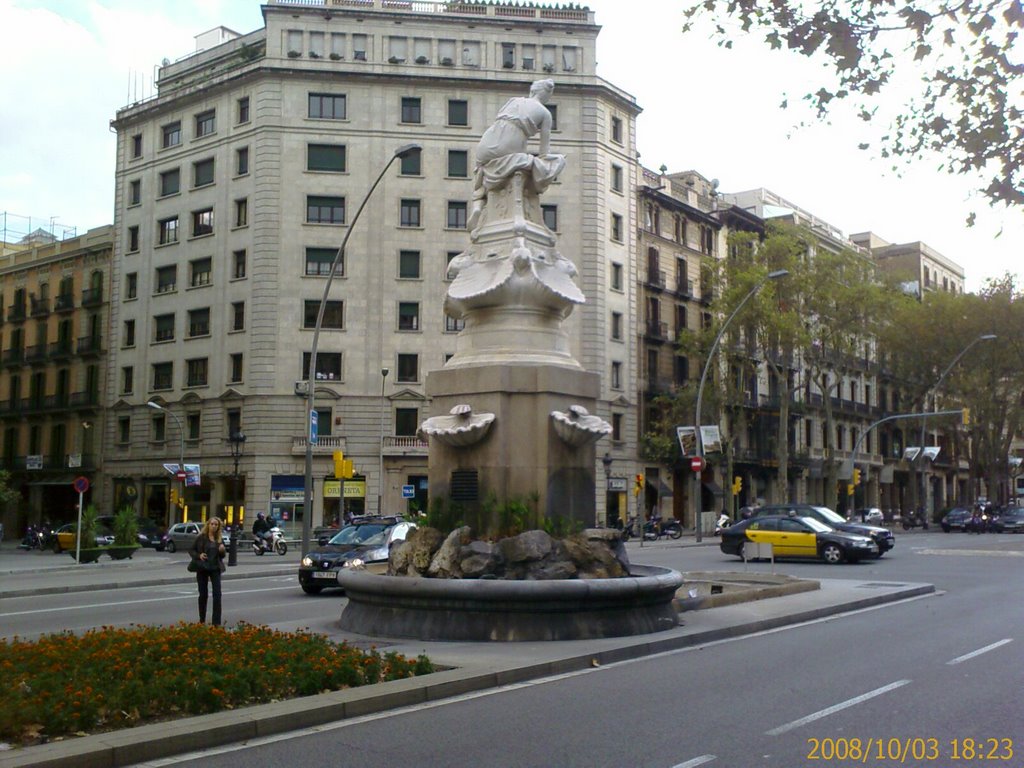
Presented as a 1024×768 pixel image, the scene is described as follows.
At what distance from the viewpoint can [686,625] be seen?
13.1 metres

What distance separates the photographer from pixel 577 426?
13.3 metres

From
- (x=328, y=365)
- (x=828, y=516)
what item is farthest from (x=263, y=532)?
(x=828, y=516)

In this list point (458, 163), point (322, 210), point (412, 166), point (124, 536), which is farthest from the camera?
point (458, 163)

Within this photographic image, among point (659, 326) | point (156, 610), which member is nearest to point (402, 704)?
point (156, 610)

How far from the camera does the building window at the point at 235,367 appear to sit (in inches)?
1950

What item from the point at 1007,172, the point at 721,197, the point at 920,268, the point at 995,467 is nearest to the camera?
the point at 1007,172

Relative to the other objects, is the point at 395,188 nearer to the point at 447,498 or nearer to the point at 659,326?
the point at 659,326

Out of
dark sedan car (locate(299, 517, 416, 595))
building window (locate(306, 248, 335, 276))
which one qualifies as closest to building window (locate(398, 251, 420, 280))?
building window (locate(306, 248, 335, 276))

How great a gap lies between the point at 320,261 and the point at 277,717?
43.3 m

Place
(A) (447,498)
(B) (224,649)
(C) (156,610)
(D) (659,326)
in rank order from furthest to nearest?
1. (D) (659,326)
2. (C) (156,610)
3. (A) (447,498)
4. (B) (224,649)

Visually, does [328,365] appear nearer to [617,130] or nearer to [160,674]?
[617,130]

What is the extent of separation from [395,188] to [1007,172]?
4252 cm

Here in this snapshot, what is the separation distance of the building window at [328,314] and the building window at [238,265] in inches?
145

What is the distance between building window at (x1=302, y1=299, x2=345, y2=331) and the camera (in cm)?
4894
